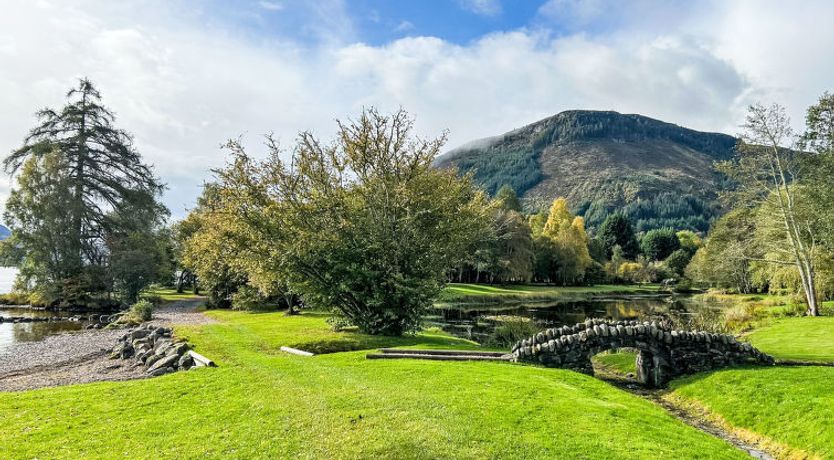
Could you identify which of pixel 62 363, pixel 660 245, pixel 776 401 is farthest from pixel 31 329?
pixel 660 245

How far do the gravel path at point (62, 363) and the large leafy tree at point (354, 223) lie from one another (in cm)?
851

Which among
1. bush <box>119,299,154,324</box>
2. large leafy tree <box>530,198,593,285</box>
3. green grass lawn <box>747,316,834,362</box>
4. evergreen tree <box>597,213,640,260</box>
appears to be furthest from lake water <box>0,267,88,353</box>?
evergreen tree <box>597,213,640,260</box>

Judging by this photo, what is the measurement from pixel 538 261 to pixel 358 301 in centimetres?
6412

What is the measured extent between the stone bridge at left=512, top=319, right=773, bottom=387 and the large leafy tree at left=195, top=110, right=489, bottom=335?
29.1 ft

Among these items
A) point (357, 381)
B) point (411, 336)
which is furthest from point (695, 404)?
point (411, 336)

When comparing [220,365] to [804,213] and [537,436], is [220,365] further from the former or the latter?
[804,213]

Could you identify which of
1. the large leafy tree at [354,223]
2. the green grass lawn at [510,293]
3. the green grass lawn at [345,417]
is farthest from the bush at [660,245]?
the green grass lawn at [345,417]

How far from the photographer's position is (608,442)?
30.8ft

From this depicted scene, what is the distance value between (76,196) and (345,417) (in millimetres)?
51774

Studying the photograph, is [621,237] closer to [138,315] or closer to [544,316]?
[544,316]

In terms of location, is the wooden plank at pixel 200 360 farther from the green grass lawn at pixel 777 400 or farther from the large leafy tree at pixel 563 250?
the large leafy tree at pixel 563 250

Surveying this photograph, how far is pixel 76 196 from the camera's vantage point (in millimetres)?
49000

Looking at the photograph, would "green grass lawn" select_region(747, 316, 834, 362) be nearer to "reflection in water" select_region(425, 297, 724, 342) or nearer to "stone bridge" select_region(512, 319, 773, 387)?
"stone bridge" select_region(512, 319, 773, 387)

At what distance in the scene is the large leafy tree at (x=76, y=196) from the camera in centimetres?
4616
